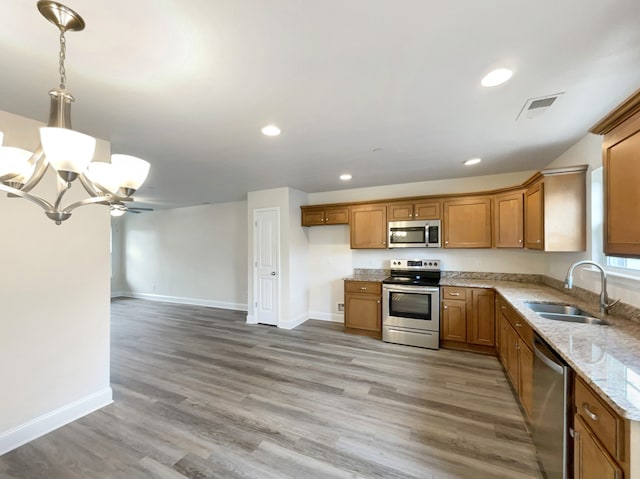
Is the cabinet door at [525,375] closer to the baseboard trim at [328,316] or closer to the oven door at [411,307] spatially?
the oven door at [411,307]

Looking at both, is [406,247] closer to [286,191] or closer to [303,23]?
[286,191]

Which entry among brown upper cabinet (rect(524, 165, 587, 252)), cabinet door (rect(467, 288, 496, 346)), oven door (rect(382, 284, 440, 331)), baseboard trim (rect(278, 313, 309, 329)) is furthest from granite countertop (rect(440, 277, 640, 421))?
baseboard trim (rect(278, 313, 309, 329))

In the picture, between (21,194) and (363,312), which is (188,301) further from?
(21,194)

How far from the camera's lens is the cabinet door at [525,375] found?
1967 mm

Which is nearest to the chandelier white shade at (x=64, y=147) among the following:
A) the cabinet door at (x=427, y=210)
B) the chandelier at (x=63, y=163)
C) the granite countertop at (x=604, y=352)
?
the chandelier at (x=63, y=163)

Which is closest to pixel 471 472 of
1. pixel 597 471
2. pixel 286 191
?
pixel 597 471

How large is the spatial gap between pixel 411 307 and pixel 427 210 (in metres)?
1.50

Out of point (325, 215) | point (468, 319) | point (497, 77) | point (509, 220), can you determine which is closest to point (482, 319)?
point (468, 319)

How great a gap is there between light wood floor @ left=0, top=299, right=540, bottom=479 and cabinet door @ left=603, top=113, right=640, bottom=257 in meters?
1.54

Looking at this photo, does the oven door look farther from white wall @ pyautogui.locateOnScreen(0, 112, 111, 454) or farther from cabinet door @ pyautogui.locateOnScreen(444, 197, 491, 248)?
white wall @ pyautogui.locateOnScreen(0, 112, 111, 454)

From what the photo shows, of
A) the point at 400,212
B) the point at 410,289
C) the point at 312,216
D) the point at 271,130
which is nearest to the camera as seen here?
the point at 271,130

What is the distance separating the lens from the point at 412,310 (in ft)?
12.7

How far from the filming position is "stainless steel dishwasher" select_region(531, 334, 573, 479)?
1.37 m

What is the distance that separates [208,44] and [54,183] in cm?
190
